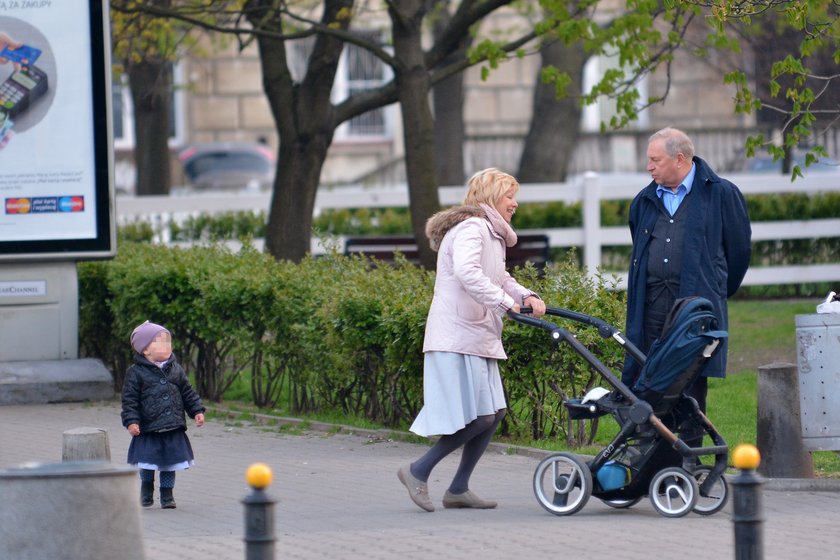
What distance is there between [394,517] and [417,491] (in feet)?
0.64

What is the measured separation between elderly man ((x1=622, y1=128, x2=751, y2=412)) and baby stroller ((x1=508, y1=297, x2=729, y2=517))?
1.11 feet

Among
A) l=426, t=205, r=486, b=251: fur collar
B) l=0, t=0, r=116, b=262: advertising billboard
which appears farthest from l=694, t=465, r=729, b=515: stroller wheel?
l=0, t=0, r=116, b=262: advertising billboard

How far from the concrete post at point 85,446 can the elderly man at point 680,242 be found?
2732 mm

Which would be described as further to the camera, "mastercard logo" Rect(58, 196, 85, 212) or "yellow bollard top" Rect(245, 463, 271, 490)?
"mastercard logo" Rect(58, 196, 85, 212)

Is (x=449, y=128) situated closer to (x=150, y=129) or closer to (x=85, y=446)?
(x=150, y=129)

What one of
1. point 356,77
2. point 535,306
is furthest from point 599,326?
point 356,77

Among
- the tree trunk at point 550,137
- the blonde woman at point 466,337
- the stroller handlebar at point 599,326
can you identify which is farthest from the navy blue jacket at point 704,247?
the tree trunk at point 550,137

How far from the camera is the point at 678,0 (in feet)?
35.4

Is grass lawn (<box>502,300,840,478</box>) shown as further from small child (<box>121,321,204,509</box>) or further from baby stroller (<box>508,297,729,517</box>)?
small child (<box>121,321,204,509</box>)

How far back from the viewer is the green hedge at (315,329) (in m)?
9.61

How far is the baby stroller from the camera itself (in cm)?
733

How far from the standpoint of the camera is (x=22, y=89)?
12711 mm

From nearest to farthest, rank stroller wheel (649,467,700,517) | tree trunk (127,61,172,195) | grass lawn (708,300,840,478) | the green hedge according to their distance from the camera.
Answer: stroller wheel (649,467,700,517)
the green hedge
grass lawn (708,300,840,478)
tree trunk (127,61,172,195)

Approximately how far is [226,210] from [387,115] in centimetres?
2179
